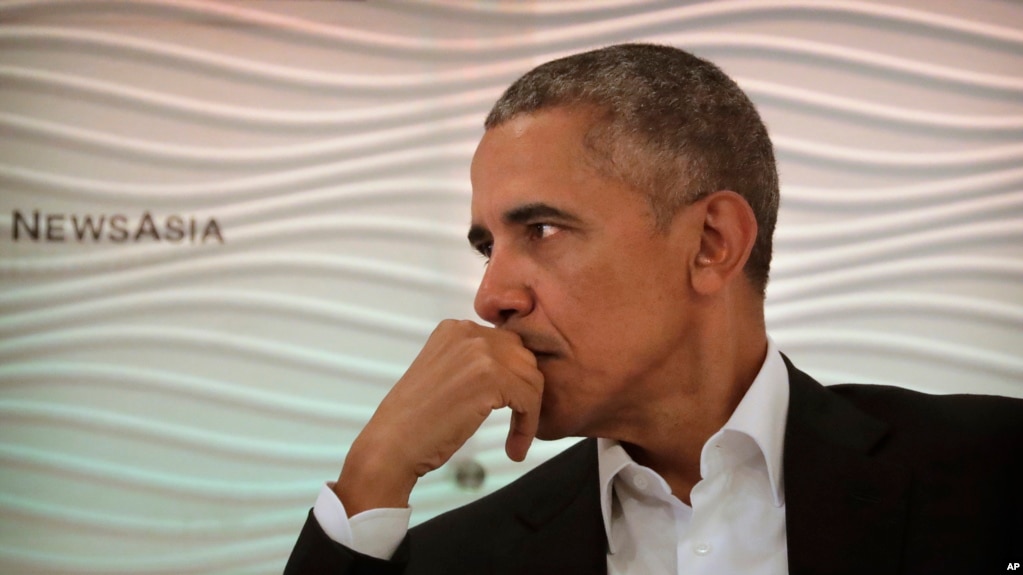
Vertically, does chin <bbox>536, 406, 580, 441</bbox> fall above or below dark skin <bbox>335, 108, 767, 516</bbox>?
below

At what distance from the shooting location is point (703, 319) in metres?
1.58

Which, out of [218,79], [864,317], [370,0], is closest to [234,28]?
[218,79]

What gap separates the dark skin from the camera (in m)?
1.48

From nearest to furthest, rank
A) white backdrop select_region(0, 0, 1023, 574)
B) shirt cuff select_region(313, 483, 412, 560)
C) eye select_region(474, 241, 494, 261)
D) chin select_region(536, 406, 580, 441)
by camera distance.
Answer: shirt cuff select_region(313, 483, 412, 560), chin select_region(536, 406, 580, 441), eye select_region(474, 241, 494, 261), white backdrop select_region(0, 0, 1023, 574)

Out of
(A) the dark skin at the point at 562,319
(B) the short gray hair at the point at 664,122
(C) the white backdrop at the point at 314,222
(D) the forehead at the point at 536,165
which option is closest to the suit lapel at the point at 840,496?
(A) the dark skin at the point at 562,319

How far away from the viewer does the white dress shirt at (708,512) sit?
146cm

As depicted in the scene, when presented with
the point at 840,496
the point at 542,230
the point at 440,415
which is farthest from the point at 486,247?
the point at 840,496

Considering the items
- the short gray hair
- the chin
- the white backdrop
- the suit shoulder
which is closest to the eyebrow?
the short gray hair

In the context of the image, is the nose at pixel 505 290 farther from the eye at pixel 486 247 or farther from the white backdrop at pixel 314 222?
the white backdrop at pixel 314 222

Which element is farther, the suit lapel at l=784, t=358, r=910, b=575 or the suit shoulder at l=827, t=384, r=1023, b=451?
the suit shoulder at l=827, t=384, r=1023, b=451

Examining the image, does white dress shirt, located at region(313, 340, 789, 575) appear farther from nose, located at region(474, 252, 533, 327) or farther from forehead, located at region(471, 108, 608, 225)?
forehead, located at region(471, 108, 608, 225)

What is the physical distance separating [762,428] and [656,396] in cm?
18

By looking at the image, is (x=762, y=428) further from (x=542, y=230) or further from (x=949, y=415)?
(x=542, y=230)

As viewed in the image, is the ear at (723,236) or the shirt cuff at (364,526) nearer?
the shirt cuff at (364,526)
